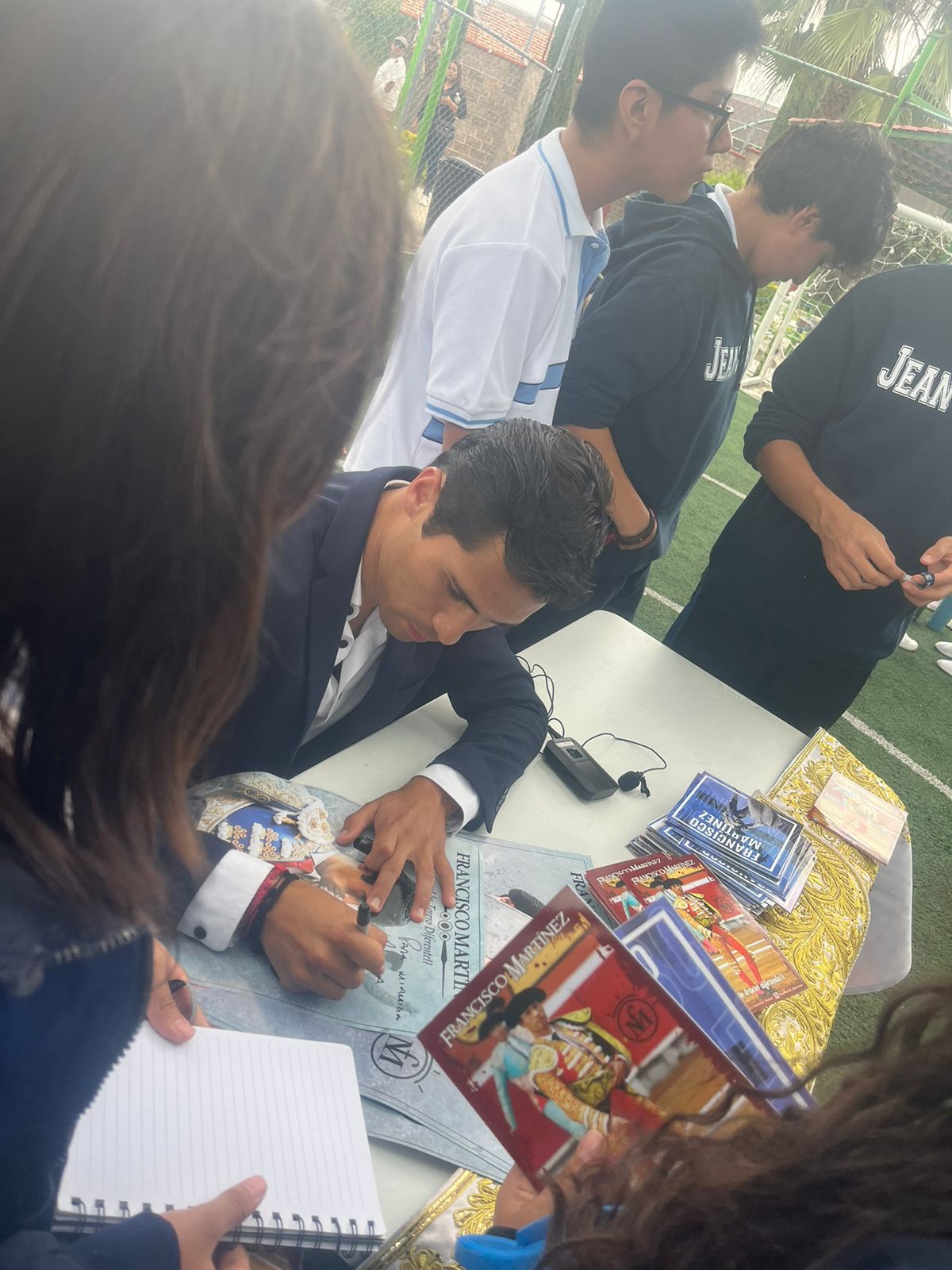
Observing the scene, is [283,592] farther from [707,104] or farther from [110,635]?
[707,104]

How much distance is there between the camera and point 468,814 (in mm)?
1463

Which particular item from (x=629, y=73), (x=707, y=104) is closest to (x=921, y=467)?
(x=707, y=104)

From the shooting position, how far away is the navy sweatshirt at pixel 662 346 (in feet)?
6.54

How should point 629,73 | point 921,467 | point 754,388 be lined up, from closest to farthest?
point 629,73, point 921,467, point 754,388

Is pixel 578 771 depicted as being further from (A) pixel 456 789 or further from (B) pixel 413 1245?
(B) pixel 413 1245

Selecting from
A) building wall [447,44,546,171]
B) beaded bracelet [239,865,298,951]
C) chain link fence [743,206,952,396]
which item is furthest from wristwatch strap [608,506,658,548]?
building wall [447,44,546,171]

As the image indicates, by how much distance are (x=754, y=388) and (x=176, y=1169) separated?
10.2 m

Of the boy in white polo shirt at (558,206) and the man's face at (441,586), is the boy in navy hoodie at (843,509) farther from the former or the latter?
the man's face at (441,586)

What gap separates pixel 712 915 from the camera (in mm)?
1410

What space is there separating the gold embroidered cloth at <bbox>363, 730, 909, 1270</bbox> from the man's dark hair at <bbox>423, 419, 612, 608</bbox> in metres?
0.71

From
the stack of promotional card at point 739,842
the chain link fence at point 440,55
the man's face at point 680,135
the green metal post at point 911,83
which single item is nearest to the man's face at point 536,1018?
the stack of promotional card at point 739,842

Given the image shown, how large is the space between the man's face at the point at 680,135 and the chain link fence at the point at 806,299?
5966 millimetres

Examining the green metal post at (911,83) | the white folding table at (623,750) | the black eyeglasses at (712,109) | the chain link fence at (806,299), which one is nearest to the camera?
the white folding table at (623,750)

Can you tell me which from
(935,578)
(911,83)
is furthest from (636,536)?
(911,83)
